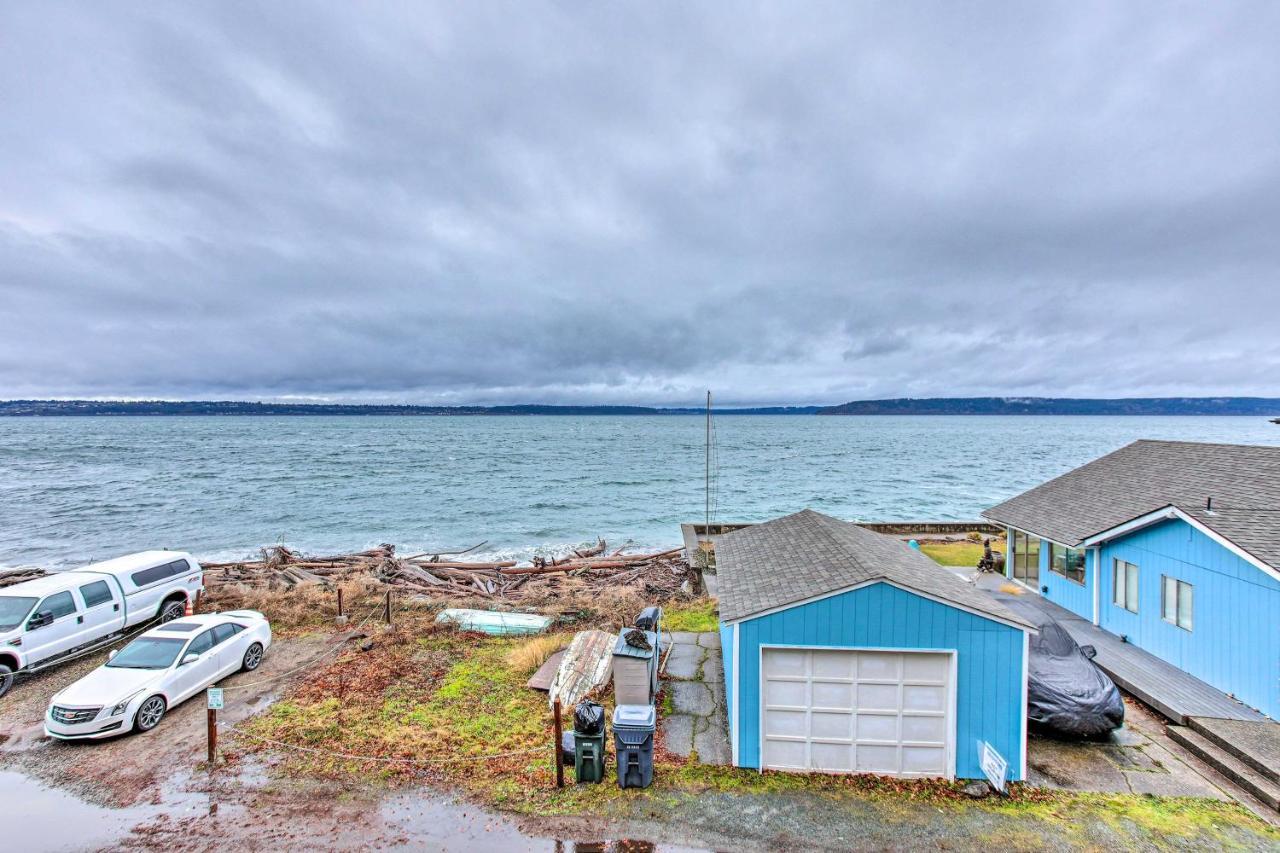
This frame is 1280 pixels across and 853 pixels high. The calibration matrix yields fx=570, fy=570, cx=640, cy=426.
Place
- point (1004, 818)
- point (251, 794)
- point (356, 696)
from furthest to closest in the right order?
point (356, 696), point (251, 794), point (1004, 818)

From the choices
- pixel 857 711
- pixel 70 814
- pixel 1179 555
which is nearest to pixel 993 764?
pixel 857 711

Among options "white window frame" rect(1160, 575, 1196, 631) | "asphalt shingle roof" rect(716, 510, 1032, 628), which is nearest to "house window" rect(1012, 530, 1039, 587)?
"white window frame" rect(1160, 575, 1196, 631)

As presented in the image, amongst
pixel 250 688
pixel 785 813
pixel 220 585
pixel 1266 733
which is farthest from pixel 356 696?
pixel 1266 733

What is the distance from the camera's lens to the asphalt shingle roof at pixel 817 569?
9398 millimetres

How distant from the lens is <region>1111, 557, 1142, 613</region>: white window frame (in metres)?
14.3

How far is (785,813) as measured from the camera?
8367 mm

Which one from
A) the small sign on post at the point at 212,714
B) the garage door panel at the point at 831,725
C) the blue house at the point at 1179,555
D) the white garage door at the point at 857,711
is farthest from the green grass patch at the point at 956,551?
the small sign on post at the point at 212,714

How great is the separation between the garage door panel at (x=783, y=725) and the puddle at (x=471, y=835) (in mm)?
2513

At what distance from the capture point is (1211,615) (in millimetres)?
11938

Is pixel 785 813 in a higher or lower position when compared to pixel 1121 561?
lower

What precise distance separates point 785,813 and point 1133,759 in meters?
6.31

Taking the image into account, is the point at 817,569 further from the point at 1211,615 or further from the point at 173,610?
the point at 173,610

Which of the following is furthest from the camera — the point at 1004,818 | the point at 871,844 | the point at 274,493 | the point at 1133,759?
the point at 274,493

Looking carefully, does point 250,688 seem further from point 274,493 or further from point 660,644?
point 274,493
